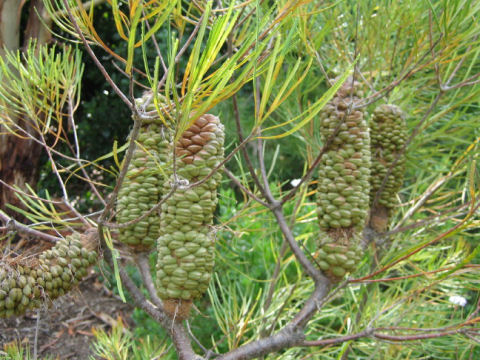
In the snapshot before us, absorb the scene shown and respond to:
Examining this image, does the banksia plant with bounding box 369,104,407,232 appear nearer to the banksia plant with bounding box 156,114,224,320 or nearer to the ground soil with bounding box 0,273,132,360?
the banksia plant with bounding box 156,114,224,320

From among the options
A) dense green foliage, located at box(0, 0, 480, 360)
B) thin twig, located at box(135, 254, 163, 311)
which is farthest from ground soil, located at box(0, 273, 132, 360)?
thin twig, located at box(135, 254, 163, 311)

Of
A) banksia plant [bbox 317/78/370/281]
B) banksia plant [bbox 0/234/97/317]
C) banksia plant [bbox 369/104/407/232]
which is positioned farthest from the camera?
banksia plant [bbox 369/104/407/232]

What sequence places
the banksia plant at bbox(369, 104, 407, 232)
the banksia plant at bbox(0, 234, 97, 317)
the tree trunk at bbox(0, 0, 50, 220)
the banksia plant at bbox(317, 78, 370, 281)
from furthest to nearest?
the tree trunk at bbox(0, 0, 50, 220) → the banksia plant at bbox(369, 104, 407, 232) → the banksia plant at bbox(317, 78, 370, 281) → the banksia plant at bbox(0, 234, 97, 317)

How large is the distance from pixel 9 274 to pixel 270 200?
25cm

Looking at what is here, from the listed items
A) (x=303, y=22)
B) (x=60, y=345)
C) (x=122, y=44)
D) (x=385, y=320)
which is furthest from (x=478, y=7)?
(x=60, y=345)

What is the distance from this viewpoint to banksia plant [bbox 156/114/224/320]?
1.01 ft

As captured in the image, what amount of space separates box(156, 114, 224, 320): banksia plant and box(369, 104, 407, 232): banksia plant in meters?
0.24

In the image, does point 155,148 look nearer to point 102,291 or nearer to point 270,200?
point 270,200

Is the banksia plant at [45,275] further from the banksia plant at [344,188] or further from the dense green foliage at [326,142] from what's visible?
the banksia plant at [344,188]

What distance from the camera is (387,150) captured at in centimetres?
49

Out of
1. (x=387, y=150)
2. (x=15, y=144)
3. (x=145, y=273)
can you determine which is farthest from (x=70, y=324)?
(x=387, y=150)

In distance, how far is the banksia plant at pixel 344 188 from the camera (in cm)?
38

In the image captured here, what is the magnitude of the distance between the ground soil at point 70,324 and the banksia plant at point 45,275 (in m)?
0.84

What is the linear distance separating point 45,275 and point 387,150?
382 millimetres
